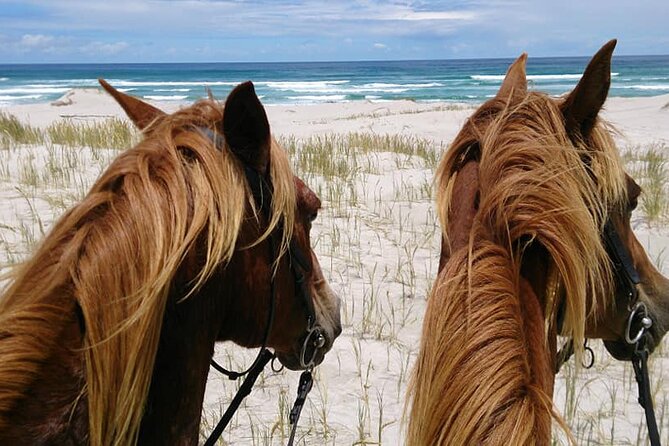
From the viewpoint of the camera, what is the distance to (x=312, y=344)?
217 cm

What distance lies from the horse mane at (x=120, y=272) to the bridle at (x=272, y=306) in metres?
0.12

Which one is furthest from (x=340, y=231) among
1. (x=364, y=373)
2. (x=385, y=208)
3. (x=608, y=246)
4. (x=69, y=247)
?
(x=69, y=247)

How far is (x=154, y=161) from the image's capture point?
1529 mm

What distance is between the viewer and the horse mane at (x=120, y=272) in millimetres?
1299

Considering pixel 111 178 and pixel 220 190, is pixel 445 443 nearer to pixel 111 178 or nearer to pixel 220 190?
pixel 220 190

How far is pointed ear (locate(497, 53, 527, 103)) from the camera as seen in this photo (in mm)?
1881

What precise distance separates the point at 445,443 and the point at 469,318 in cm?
28

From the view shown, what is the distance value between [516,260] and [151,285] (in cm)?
84

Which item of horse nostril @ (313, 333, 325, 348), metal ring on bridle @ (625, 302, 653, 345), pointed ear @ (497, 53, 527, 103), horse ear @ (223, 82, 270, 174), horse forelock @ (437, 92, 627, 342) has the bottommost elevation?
horse nostril @ (313, 333, 325, 348)

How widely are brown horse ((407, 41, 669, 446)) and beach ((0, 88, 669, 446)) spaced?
42 centimetres

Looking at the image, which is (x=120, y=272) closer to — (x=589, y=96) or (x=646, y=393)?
(x=589, y=96)

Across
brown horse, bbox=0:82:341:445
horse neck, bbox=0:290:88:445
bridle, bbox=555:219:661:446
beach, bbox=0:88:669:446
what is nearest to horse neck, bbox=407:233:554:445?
bridle, bbox=555:219:661:446

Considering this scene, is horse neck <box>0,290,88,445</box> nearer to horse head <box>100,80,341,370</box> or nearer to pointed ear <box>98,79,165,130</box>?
horse head <box>100,80,341,370</box>

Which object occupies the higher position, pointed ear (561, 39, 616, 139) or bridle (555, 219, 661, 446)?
pointed ear (561, 39, 616, 139)
